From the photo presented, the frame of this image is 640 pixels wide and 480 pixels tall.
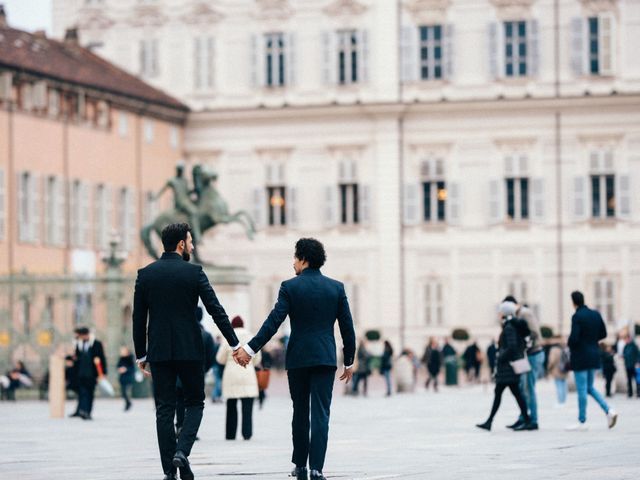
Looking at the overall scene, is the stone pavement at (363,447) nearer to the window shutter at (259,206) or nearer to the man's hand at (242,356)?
the man's hand at (242,356)

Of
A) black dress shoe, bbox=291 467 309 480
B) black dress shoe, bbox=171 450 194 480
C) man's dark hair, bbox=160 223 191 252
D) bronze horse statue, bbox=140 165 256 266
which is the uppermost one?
bronze horse statue, bbox=140 165 256 266

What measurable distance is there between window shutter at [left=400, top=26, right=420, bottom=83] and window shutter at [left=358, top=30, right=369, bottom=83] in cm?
110

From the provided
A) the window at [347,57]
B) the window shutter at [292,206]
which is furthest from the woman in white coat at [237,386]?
the window at [347,57]

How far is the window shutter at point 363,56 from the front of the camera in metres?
59.3

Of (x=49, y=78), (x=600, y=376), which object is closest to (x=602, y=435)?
(x=600, y=376)

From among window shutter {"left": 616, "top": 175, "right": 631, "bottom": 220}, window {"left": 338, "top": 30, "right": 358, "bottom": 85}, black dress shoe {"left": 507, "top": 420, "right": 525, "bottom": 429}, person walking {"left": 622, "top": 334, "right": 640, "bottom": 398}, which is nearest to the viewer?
black dress shoe {"left": 507, "top": 420, "right": 525, "bottom": 429}

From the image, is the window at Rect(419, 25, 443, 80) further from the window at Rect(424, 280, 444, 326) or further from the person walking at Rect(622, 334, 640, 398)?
the person walking at Rect(622, 334, 640, 398)

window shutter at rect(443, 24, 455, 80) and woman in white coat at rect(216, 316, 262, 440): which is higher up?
window shutter at rect(443, 24, 455, 80)

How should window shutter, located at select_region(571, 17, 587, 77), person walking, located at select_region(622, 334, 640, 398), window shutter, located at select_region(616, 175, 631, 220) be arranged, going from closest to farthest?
1. person walking, located at select_region(622, 334, 640, 398)
2. window shutter, located at select_region(616, 175, 631, 220)
3. window shutter, located at select_region(571, 17, 587, 77)

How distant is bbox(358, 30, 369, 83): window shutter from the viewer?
195 feet

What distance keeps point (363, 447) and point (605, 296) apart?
38267 millimetres

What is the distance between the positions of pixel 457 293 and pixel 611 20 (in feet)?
30.5

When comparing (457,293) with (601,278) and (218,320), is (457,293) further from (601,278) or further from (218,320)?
(218,320)

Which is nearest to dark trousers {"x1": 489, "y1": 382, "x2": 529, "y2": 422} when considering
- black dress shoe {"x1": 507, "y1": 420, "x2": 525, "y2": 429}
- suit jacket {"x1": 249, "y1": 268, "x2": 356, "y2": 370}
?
black dress shoe {"x1": 507, "y1": 420, "x2": 525, "y2": 429}
